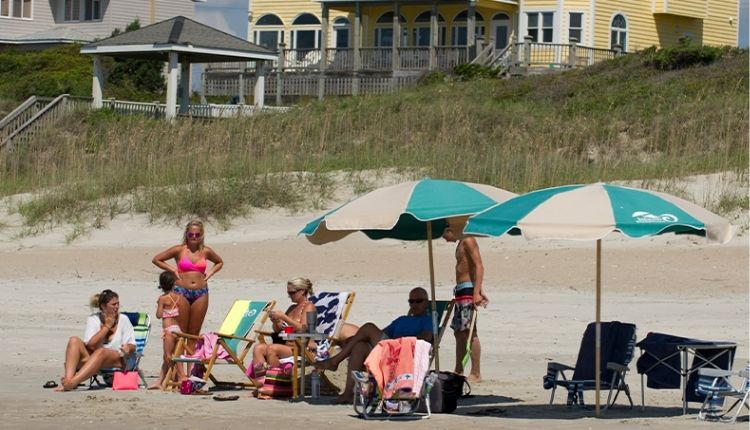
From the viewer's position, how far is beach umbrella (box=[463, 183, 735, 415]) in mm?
8938

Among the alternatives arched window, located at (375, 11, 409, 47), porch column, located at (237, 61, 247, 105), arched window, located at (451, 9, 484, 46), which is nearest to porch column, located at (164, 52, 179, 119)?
porch column, located at (237, 61, 247, 105)

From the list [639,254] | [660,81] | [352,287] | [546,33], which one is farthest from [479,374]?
[546,33]

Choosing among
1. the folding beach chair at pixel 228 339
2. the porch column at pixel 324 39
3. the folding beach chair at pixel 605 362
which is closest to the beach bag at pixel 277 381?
the folding beach chair at pixel 228 339

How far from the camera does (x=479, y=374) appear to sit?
11898mm

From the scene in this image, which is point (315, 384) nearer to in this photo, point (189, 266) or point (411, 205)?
point (189, 266)

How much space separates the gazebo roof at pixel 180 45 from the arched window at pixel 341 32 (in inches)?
390

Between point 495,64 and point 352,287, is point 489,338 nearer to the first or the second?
point 352,287

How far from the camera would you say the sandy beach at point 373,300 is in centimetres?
1023

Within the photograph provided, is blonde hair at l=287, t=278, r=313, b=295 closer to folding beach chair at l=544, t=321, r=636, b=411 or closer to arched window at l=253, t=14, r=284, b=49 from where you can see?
folding beach chair at l=544, t=321, r=636, b=411

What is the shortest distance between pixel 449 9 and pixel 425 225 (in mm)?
32501

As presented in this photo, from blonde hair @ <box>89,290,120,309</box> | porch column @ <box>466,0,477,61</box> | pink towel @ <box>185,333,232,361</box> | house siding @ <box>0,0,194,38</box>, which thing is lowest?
pink towel @ <box>185,333,232,361</box>

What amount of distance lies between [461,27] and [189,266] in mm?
33157

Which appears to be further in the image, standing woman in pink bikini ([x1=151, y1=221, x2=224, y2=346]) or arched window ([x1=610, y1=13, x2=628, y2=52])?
arched window ([x1=610, y1=13, x2=628, y2=52])

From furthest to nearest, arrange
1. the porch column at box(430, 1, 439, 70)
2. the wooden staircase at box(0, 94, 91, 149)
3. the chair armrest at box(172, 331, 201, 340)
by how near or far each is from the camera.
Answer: the porch column at box(430, 1, 439, 70)
the wooden staircase at box(0, 94, 91, 149)
the chair armrest at box(172, 331, 201, 340)
